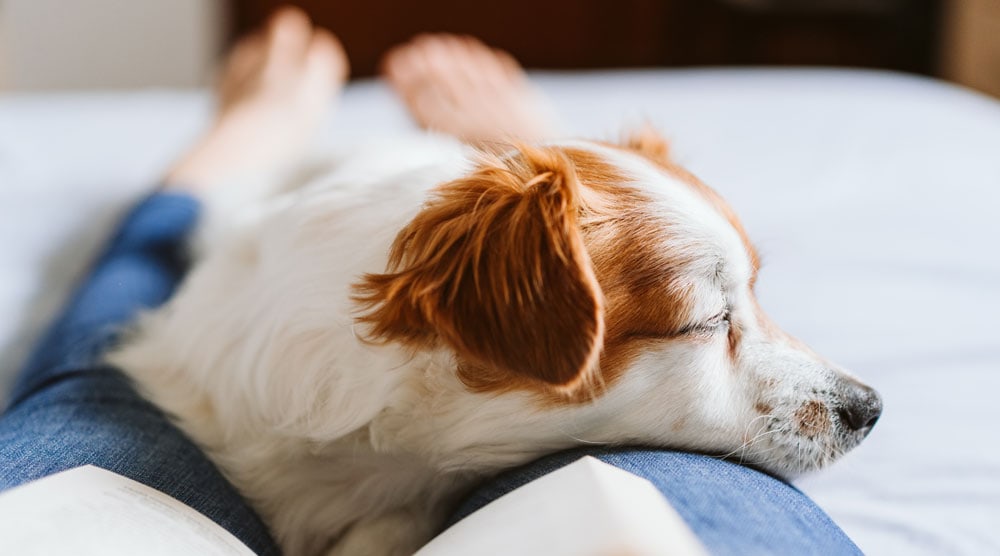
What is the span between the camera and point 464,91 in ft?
7.37

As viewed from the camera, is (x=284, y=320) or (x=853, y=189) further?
(x=853, y=189)

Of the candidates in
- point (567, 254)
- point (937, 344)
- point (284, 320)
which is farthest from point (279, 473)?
point (937, 344)

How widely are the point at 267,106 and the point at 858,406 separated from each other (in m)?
1.54

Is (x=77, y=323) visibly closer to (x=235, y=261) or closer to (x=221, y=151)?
(x=235, y=261)

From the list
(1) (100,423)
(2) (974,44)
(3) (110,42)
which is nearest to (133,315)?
(1) (100,423)

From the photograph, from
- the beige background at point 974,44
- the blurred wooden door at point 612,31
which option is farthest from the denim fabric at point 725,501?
the blurred wooden door at point 612,31

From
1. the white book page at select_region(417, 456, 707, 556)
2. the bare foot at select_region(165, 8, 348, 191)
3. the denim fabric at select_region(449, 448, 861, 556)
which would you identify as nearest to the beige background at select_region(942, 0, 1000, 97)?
the bare foot at select_region(165, 8, 348, 191)

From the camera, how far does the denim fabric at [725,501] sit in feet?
2.31

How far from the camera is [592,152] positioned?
3.32 feet

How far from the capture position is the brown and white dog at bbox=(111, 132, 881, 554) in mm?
832

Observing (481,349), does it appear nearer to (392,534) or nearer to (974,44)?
(392,534)

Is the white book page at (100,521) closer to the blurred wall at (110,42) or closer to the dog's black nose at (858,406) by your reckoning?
the dog's black nose at (858,406)

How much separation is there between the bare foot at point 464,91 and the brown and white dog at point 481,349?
1054 millimetres

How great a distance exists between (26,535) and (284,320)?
336 mm
